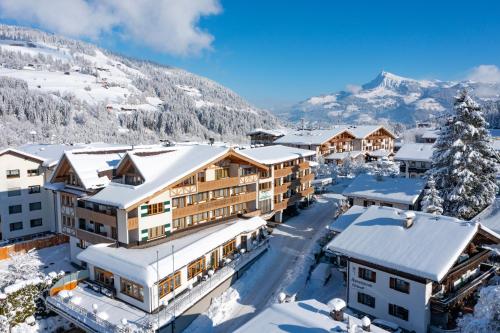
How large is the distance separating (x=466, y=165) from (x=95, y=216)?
3187 centimetres

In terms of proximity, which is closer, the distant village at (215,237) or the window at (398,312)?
the distant village at (215,237)

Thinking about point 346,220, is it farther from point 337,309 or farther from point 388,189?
point 337,309

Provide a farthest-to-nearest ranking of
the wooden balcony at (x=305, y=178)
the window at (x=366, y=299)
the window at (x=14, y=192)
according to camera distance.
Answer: the wooden balcony at (x=305, y=178), the window at (x=14, y=192), the window at (x=366, y=299)

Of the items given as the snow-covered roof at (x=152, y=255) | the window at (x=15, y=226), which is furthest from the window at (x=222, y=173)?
the window at (x=15, y=226)

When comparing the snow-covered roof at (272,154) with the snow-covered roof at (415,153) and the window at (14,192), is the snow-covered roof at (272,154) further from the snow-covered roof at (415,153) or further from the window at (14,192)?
the window at (14,192)

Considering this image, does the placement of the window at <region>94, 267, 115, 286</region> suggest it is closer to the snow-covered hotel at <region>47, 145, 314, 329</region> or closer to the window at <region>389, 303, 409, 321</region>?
the snow-covered hotel at <region>47, 145, 314, 329</region>

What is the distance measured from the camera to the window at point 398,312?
21891 mm

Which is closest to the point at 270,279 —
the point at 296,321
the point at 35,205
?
the point at 296,321

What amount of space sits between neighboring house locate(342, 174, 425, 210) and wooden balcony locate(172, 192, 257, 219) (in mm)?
10617

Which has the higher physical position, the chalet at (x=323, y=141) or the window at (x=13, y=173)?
the chalet at (x=323, y=141)

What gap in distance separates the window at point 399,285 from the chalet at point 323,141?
2339 inches

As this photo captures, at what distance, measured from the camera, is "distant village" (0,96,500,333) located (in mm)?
21609

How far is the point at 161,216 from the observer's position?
1231 inches

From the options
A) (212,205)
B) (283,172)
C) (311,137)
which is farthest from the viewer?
(311,137)
